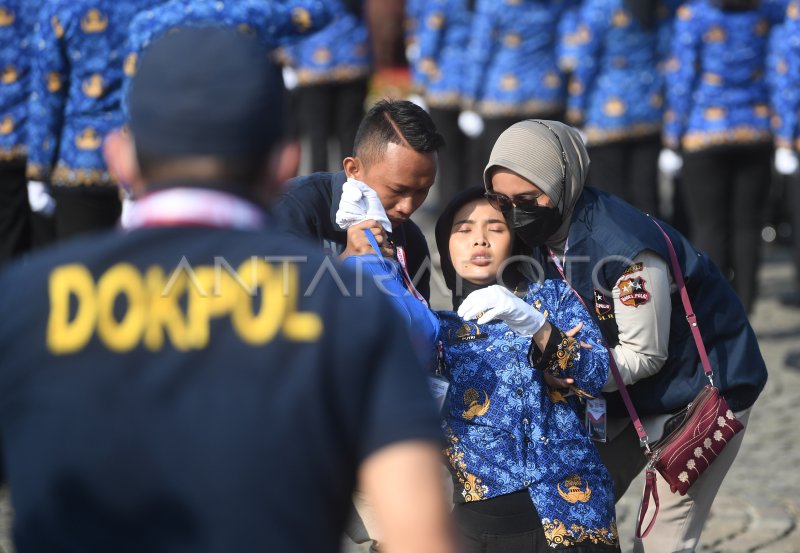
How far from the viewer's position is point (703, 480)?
3607 mm

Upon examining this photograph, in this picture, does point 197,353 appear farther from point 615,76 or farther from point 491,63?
point 491,63

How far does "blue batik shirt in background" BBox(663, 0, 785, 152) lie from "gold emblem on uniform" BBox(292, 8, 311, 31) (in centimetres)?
290

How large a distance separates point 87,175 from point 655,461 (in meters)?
3.36

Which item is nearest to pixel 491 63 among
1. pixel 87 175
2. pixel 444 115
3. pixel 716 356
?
pixel 444 115

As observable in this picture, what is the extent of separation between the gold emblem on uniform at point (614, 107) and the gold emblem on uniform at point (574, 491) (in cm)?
565

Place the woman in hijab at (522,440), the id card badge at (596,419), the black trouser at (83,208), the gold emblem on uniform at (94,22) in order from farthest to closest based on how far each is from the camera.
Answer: the black trouser at (83,208), the gold emblem on uniform at (94,22), the id card badge at (596,419), the woman in hijab at (522,440)

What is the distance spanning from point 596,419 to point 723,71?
4.83 m

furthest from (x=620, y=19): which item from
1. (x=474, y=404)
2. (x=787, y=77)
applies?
(x=474, y=404)

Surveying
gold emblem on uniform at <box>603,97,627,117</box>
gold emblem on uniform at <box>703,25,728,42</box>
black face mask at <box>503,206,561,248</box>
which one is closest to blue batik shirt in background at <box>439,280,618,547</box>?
black face mask at <box>503,206,561,248</box>

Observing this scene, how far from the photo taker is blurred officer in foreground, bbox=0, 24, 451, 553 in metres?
1.62

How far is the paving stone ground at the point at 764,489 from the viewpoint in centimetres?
475

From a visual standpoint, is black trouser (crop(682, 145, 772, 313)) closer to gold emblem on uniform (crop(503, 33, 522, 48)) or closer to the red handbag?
gold emblem on uniform (crop(503, 33, 522, 48))

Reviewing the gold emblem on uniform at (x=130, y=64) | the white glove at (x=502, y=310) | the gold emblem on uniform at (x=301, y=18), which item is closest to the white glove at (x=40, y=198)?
the gold emblem on uniform at (x=130, y=64)

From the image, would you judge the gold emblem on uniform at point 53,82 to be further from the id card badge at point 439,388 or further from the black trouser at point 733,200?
the black trouser at point 733,200
